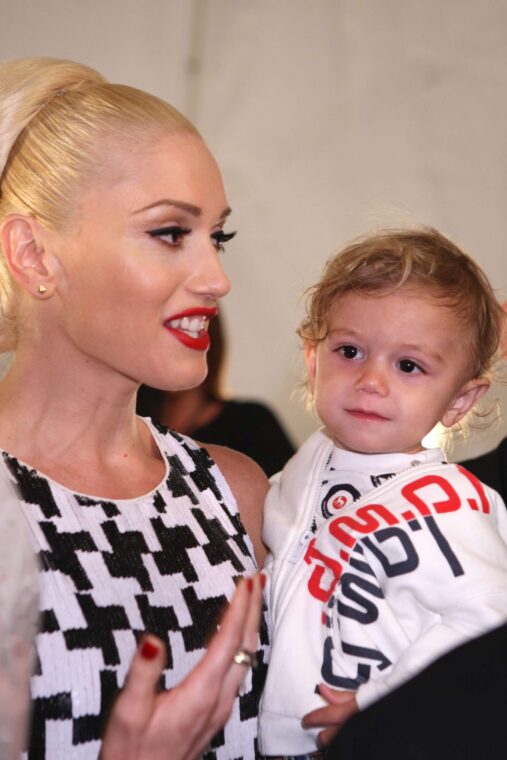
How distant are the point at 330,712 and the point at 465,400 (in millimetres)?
682

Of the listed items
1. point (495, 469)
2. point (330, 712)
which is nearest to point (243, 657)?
point (330, 712)

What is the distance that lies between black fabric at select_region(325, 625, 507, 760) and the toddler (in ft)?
2.52

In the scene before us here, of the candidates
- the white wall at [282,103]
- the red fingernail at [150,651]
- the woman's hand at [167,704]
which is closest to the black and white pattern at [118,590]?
the woman's hand at [167,704]

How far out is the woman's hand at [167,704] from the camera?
4.58ft

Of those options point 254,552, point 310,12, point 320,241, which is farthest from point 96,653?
point 310,12

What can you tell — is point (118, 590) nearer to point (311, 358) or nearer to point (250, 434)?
point (311, 358)

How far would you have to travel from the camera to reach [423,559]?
175 cm

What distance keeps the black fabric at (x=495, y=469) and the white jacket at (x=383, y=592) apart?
74cm

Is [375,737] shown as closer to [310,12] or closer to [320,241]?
[320,241]

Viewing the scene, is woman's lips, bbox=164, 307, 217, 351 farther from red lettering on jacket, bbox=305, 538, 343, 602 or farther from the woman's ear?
red lettering on jacket, bbox=305, 538, 343, 602

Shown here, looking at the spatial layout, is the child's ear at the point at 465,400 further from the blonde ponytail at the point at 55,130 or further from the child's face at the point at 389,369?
the blonde ponytail at the point at 55,130

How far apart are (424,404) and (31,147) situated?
0.84m

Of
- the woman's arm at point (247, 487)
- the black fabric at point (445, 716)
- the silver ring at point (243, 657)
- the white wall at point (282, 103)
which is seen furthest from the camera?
the white wall at point (282, 103)

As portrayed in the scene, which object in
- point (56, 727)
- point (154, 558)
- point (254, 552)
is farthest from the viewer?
point (254, 552)
